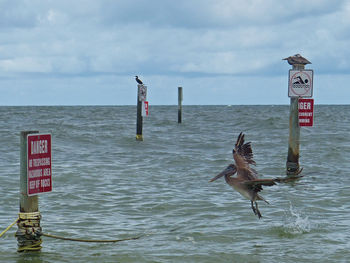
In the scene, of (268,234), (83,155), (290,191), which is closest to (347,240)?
(268,234)

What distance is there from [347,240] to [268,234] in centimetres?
119

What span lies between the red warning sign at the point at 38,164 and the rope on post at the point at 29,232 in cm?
35

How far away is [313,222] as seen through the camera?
974cm

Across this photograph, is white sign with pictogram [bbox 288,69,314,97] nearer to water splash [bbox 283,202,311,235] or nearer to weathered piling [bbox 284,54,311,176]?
weathered piling [bbox 284,54,311,176]

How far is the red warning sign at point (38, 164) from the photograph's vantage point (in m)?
7.15

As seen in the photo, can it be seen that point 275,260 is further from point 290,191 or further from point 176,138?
point 176,138

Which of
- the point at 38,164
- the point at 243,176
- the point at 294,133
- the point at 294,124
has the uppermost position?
the point at 294,124

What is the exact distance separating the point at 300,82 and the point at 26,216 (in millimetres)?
7827

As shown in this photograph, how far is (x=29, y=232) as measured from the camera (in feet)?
24.5

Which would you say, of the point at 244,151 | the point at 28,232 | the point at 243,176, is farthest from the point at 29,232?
the point at 244,151

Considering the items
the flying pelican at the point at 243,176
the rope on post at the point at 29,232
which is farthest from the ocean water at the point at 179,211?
the flying pelican at the point at 243,176

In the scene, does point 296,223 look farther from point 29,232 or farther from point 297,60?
point 297,60

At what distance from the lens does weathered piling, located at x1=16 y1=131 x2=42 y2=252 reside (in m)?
7.17

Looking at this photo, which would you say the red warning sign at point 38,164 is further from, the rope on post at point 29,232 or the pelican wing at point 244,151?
the pelican wing at point 244,151
